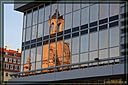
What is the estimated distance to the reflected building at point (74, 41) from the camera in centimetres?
2217

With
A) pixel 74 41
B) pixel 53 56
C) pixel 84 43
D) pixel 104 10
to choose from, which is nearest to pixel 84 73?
pixel 84 43

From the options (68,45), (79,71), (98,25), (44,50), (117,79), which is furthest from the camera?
(44,50)

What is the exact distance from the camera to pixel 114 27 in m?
23.2

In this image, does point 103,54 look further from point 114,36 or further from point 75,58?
point 75,58

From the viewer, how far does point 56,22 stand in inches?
1166

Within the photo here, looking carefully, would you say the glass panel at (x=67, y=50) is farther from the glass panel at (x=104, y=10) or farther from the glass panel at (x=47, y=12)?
the glass panel at (x=104, y=10)

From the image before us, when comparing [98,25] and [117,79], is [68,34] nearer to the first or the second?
[98,25]

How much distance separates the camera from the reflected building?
22.2m

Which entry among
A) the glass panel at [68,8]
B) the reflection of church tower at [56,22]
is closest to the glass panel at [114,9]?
the glass panel at [68,8]

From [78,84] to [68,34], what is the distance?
5.69m

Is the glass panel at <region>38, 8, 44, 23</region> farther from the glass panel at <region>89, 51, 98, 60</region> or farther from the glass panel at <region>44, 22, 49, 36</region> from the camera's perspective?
the glass panel at <region>89, 51, 98, 60</region>

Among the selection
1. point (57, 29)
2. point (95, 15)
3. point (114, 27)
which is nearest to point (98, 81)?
point (114, 27)

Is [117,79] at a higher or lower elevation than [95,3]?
lower

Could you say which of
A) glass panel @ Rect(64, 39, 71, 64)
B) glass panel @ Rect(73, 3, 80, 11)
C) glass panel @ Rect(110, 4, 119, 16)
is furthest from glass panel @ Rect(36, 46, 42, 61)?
glass panel @ Rect(110, 4, 119, 16)
